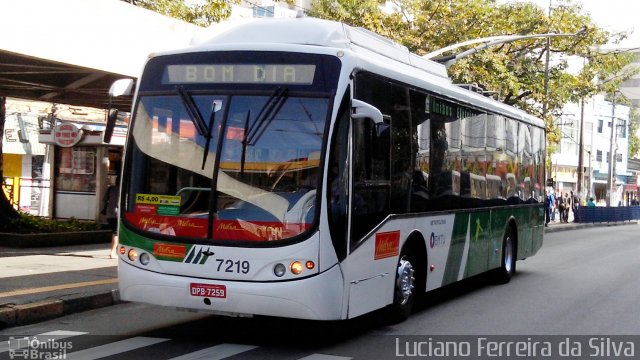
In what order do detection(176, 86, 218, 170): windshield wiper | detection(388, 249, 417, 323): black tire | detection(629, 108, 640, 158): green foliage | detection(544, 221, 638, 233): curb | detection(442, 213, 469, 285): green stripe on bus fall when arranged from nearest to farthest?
detection(176, 86, 218, 170): windshield wiper → detection(388, 249, 417, 323): black tire → detection(442, 213, 469, 285): green stripe on bus → detection(544, 221, 638, 233): curb → detection(629, 108, 640, 158): green foliage

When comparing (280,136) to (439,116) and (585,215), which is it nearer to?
(439,116)

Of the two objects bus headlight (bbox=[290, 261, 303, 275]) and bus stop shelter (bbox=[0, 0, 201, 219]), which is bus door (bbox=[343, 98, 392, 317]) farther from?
bus stop shelter (bbox=[0, 0, 201, 219])

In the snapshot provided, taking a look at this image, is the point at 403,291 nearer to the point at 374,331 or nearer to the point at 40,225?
the point at 374,331

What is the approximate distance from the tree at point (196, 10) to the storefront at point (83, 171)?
5.87 metres

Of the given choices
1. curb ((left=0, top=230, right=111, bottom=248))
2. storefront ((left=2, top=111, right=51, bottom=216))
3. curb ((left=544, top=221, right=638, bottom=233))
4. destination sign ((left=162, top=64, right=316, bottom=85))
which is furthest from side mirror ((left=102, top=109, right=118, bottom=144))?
curb ((left=544, top=221, right=638, bottom=233))

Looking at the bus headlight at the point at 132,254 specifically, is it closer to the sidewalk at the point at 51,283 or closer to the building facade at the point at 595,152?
the sidewalk at the point at 51,283

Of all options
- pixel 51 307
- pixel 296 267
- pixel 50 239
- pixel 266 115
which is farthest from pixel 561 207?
pixel 296 267

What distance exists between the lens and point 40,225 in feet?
60.1

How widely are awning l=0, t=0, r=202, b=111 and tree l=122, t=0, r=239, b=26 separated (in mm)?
6412

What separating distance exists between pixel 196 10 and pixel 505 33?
12.6 m

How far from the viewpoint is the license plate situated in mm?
7750

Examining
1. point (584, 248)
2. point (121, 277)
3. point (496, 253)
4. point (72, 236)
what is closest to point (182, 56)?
point (121, 277)

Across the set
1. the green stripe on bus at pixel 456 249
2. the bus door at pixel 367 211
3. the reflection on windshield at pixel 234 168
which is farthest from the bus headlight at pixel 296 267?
the green stripe on bus at pixel 456 249

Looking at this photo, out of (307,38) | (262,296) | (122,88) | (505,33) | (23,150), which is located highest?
(505,33)
